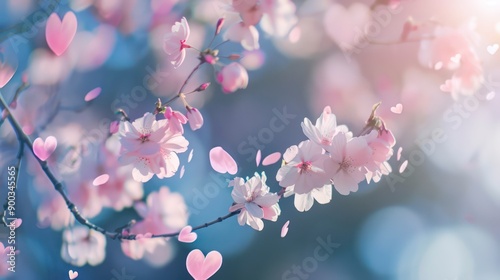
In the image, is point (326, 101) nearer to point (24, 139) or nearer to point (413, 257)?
point (413, 257)

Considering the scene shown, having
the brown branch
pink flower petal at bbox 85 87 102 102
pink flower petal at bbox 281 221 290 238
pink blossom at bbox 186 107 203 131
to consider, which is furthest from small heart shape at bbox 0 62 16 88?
pink flower petal at bbox 281 221 290 238

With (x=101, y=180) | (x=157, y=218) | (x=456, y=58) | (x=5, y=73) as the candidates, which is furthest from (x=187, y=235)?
(x=456, y=58)

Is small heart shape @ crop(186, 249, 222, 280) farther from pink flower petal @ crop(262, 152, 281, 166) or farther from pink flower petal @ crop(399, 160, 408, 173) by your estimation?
pink flower petal @ crop(399, 160, 408, 173)

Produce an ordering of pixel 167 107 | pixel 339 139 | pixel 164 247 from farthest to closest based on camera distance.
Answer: pixel 164 247
pixel 167 107
pixel 339 139

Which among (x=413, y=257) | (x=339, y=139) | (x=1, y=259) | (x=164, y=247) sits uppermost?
(x=339, y=139)

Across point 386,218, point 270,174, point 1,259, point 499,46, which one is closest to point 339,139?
point 270,174

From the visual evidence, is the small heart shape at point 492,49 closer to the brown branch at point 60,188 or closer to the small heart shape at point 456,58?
the small heart shape at point 456,58
